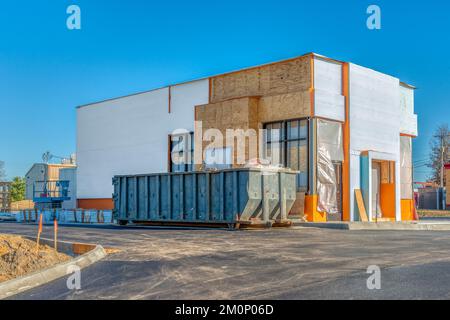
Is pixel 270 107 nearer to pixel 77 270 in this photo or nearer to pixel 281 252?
pixel 281 252

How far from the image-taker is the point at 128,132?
120 ft

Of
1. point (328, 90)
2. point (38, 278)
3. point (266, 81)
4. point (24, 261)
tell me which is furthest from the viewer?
point (266, 81)

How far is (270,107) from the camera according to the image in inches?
1081

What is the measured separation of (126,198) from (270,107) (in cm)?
827

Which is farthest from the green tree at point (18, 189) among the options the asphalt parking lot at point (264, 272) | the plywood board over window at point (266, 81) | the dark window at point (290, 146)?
the asphalt parking lot at point (264, 272)

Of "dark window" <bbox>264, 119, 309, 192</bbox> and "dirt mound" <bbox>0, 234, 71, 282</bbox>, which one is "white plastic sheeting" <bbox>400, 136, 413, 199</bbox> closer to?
"dark window" <bbox>264, 119, 309, 192</bbox>

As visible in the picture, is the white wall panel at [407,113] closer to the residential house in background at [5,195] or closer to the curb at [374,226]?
the curb at [374,226]

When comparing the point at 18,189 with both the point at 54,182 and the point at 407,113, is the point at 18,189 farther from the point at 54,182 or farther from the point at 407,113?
the point at 407,113

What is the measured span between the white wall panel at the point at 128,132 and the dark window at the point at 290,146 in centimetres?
531

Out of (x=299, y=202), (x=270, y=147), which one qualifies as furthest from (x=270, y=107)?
(x=299, y=202)

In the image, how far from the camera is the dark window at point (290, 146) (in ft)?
86.0

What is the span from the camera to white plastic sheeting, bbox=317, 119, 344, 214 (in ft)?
85.1

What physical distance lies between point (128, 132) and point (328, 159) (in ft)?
50.6

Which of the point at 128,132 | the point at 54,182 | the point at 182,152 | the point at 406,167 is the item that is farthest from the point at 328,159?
the point at 54,182
